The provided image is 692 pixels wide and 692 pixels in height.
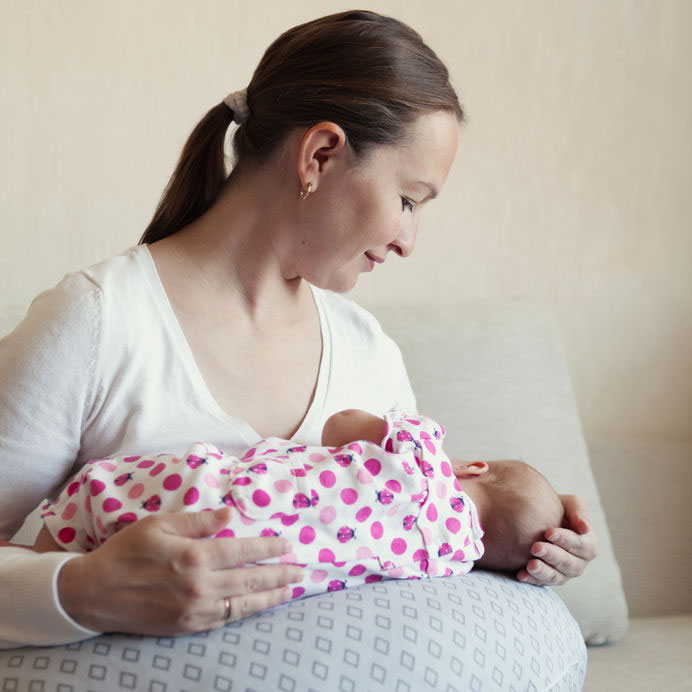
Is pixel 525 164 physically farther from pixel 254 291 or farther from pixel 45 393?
pixel 45 393

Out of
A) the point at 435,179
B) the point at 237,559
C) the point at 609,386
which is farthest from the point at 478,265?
the point at 237,559

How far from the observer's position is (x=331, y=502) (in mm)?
1084

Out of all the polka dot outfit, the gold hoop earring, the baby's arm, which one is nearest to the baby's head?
the polka dot outfit

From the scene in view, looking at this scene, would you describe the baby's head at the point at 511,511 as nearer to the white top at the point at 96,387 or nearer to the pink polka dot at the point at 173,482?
the white top at the point at 96,387

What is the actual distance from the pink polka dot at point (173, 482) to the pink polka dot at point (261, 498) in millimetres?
91

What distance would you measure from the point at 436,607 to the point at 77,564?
0.44m

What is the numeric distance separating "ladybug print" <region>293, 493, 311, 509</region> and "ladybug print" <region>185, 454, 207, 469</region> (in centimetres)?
12

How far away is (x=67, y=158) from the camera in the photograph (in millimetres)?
1906

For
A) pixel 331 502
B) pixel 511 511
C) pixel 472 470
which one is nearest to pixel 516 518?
pixel 511 511

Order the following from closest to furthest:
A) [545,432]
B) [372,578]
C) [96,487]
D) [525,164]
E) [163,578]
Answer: [163,578] → [96,487] → [372,578] → [545,432] → [525,164]

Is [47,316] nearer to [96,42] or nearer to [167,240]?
[167,240]

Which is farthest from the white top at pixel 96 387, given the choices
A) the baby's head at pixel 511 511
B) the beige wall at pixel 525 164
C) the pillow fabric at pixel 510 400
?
the beige wall at pixel 525 164

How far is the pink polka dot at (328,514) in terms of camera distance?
42.2 inches

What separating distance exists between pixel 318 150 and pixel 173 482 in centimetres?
55
